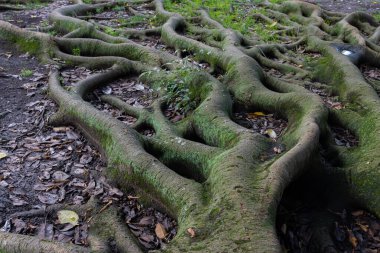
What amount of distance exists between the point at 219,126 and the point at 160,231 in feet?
4.19

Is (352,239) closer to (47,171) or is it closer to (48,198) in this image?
(48,198)

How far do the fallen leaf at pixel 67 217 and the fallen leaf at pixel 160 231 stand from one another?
2.26 ft

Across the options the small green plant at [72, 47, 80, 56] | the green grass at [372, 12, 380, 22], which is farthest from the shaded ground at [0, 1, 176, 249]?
the green grass at [372, 12, 380, 22]

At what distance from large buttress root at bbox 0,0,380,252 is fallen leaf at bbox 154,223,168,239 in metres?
0.15

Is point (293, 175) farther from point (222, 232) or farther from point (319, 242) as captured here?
point (222, 232)

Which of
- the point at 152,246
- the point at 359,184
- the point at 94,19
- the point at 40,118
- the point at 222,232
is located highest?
the point at 222,232

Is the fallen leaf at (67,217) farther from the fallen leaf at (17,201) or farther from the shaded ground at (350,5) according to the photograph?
the shaded ground at (350,5)

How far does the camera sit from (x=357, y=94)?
522 centimetres

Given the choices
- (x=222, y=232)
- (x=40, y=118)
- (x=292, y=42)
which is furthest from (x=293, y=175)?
(x=292, y=42)

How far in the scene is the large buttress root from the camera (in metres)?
3.15

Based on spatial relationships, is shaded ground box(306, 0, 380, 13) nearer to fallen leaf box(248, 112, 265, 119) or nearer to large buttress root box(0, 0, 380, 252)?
large buttress root box(0, 0, 380, 252)

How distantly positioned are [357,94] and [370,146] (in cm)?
127

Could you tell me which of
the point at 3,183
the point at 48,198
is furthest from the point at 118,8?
the point at 48,198

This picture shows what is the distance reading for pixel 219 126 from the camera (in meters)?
4.33
